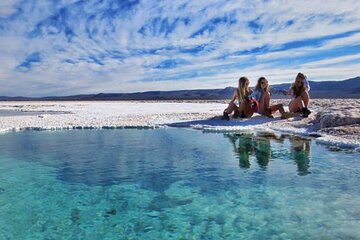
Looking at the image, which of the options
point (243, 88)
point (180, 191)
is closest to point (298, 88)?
point (243, 88)

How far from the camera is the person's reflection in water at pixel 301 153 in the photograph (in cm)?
812

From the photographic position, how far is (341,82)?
12962 centimetres

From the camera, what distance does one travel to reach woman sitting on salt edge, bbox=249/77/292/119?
17.5 meters

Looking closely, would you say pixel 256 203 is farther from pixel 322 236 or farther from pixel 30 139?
pixel 30 139

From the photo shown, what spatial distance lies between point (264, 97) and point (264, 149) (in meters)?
7.65

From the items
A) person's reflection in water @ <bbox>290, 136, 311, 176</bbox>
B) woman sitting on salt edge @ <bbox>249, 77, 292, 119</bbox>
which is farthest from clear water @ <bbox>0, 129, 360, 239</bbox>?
woman sitting on salt edge @ <bbox>249, 77, 292, 119</bbox>

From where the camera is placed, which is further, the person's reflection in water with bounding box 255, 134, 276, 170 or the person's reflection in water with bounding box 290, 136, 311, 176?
the person's reflection in water with bounding box 255, 134, 276, 170

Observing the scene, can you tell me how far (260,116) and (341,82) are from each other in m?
123

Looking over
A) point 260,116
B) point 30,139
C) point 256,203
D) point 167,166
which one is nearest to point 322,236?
point 256,203

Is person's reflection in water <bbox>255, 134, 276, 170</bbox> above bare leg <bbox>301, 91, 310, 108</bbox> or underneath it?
underneath

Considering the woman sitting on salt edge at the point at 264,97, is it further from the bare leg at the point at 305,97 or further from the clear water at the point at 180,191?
the clear water at the point at 180,191

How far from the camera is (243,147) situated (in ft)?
35.9

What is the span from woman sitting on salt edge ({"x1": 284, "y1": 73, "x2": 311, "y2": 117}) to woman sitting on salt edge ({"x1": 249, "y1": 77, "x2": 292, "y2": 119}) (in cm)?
65

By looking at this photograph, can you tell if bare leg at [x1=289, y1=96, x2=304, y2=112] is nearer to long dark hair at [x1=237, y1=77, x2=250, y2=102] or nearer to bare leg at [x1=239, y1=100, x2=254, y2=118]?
bare leg at [x1=239, y1=100, x2=254, y2=118]
